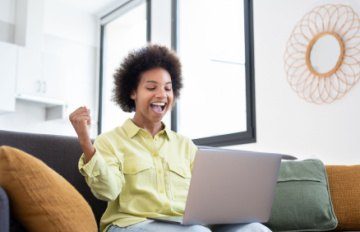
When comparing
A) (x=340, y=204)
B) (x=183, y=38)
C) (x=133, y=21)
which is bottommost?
(x=340, y=204)

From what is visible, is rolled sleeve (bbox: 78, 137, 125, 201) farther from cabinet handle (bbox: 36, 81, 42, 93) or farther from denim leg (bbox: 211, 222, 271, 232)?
cabinet handle (bbox: 36, 81, 42, 93)

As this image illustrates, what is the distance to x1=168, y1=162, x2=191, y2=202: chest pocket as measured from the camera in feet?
4.94

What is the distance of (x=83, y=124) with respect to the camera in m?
1.28

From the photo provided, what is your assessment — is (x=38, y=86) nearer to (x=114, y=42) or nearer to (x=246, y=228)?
(x=114, y=42)

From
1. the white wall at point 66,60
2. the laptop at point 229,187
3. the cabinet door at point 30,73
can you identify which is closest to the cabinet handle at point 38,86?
the cabinet door at point 30,73

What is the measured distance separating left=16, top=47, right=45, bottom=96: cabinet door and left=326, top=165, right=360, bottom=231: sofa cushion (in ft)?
11.2

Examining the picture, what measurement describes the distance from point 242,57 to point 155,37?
1.30 meters

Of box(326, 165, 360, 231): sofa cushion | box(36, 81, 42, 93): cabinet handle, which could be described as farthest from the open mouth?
box(36, 81, 42, 93): cabinet handle

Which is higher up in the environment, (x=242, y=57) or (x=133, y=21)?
(x=133, y=21)

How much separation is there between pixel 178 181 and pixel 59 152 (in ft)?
1.59

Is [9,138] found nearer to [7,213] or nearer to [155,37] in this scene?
[7,213]

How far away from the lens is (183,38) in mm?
4445

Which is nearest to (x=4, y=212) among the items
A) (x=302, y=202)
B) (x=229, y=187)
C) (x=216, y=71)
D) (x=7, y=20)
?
(x=229, y=187)

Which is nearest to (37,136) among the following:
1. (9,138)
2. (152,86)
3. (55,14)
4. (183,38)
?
(9,138)
